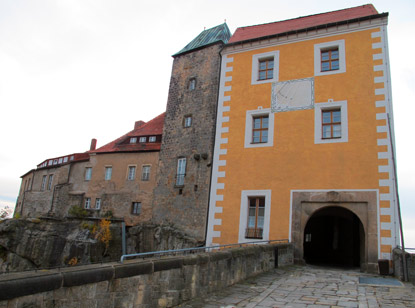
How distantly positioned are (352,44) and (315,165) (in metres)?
5.27

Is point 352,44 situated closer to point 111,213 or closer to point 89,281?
point 89,281

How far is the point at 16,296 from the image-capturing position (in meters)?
3.59

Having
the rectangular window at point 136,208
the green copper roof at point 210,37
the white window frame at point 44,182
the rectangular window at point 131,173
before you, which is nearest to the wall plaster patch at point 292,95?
the green copper roof at point 210,37

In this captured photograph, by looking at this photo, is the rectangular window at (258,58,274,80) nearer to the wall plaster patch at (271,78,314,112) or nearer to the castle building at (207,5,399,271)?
the castle building at (207,5,399,271)

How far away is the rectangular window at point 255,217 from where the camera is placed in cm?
1428

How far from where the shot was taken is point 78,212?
2764cm

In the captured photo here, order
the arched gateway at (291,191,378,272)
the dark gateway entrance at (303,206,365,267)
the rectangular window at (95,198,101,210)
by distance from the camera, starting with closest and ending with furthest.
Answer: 1. the arched gateway at (291,191,378,272)
2. the dark gateway entrance at (303,206,365,267)
3. the rectangular window at (95,198,101,210)

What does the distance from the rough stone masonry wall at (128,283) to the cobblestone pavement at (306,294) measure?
31 cm

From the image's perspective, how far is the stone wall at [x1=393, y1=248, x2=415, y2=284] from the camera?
972 cm

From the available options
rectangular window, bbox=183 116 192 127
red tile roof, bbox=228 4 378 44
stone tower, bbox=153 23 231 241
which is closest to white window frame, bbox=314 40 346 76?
red tile roof, bbox=228 4 378 44

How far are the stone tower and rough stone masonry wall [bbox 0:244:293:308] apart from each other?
11.5 m

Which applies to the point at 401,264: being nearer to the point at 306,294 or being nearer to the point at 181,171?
the point at 306,294

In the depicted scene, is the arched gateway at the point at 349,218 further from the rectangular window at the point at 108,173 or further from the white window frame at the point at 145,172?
the rectangular window at the point at 108,173

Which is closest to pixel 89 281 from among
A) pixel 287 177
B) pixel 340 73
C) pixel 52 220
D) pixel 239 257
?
pixel 239 257
